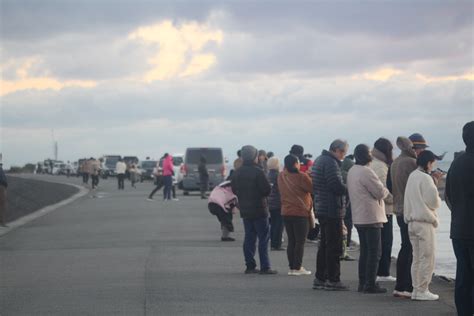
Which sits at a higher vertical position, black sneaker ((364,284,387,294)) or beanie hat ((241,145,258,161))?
beanie hat ((241,145,258,161))

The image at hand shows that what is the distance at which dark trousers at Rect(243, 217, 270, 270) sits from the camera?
16.3 m

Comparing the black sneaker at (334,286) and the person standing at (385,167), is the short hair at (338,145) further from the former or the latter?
the black sneaker at (334,286)

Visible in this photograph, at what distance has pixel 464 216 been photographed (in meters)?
10.5

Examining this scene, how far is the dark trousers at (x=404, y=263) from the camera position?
44.0 ft

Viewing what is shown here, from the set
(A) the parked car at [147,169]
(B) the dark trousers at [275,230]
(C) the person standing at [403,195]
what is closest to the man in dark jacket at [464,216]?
(C) the person standing at [403,195]

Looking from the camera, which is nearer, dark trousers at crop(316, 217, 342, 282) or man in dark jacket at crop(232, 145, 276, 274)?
dark trousers at crop(316, 217, 342, 282)

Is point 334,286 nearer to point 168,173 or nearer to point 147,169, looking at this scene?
point 168,173

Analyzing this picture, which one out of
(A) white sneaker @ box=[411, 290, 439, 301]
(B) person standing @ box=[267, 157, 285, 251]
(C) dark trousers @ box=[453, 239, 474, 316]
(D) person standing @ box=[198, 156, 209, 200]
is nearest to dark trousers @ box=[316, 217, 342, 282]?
(A) white sneaker @ box=[411, 290, 439, 301]

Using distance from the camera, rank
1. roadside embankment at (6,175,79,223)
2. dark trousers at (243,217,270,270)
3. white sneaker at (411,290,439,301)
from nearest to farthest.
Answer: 1. white sneaker at (411,290,439,301)
2. dark trousers at (243,217,270,270)
3. roadside embankment at (6,175,79,223)

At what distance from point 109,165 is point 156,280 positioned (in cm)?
8446

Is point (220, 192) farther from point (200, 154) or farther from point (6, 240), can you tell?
point (200, 154)

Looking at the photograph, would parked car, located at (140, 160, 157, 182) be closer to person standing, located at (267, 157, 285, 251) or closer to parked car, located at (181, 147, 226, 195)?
parked car, located at (181, 147, 226, 195)

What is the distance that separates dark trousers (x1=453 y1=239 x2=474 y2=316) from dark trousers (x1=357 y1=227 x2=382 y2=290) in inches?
118

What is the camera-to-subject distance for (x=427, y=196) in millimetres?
12758
